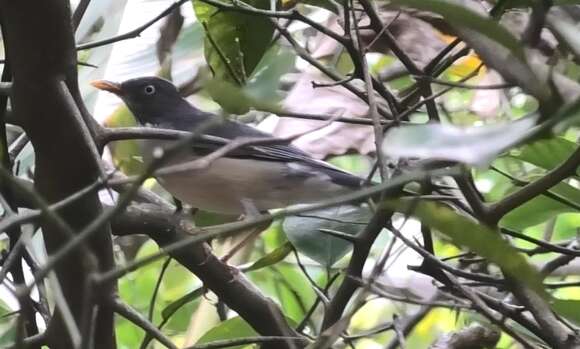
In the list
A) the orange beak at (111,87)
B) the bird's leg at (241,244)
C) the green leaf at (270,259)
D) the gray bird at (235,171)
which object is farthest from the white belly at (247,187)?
the green leaf at (270,259)

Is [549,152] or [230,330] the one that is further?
[230,330]

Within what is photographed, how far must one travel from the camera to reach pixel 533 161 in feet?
3.18

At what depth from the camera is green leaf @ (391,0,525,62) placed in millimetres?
539

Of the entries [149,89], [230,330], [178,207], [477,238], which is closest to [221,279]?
[230,330]

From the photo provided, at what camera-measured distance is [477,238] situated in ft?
1.74

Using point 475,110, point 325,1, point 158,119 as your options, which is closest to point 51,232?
point 325,1

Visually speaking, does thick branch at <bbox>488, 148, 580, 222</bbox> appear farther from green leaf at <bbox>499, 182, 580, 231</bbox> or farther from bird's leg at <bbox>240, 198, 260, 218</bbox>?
bird's leg at <bbox>240, 198, 260, 218</bbox>

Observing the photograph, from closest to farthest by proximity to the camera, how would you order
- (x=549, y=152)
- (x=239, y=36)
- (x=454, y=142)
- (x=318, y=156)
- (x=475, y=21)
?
(x=454, y=142), (x=475, y=21), (x=549, y=152), (x=239, y=36), (x=318, y=156)

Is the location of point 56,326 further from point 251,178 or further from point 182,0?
point 251,178

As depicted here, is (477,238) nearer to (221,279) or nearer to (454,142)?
(454,142)

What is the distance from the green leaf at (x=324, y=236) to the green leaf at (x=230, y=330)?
0.12 meters

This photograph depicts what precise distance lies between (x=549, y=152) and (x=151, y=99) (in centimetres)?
133

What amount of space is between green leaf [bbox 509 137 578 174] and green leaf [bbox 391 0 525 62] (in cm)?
40

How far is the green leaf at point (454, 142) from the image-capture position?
1.39ft
